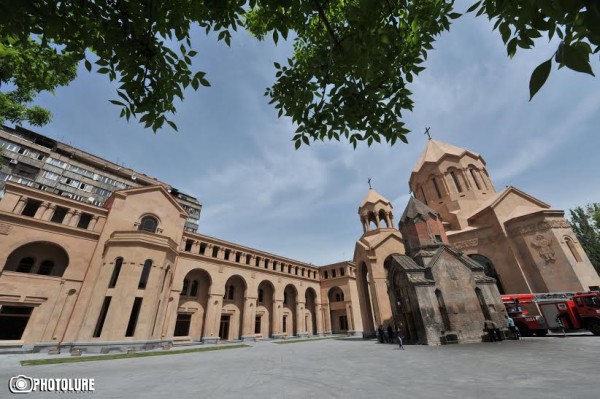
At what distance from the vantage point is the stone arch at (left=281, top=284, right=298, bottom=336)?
109 ft

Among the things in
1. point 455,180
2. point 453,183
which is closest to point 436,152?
point 455,180

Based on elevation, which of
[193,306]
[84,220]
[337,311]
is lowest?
[337,311]

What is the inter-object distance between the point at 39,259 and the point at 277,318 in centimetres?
2325

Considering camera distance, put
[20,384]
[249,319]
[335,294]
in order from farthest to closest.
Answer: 1. [335,294]
2. [249,319]
3. [20,384]

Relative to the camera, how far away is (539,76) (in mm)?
1277

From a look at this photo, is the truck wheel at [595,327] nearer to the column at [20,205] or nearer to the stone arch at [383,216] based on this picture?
the stone arch at [383,216]

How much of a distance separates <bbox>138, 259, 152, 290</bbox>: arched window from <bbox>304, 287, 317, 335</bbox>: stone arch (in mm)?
22126

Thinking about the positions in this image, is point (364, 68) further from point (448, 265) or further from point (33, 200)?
point (33, 200)

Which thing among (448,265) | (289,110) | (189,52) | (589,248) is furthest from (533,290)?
(589,248)

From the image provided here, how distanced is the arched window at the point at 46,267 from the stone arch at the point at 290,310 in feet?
78.8

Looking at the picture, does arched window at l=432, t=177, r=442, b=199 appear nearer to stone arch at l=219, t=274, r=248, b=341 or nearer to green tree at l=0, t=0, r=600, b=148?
stone arch at l=219, t=274, r=248, b=341

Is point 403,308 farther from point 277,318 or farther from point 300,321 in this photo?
point 300,321

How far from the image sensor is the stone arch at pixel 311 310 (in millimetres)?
35062

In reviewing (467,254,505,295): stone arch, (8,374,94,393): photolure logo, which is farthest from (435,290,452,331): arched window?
(8,374,94,393): photolure logo
